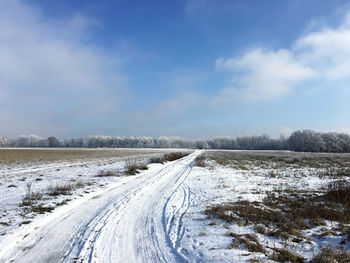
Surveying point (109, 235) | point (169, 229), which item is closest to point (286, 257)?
point (169, 229)

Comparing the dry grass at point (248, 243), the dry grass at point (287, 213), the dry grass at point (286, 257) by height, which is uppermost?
the dry grass at point (286, 257)

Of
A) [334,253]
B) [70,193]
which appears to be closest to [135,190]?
[70,193]

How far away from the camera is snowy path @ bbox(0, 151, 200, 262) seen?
4.82m

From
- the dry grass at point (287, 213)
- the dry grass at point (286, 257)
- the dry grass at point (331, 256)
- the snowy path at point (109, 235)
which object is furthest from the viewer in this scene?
the dry grass at point (287, 213)

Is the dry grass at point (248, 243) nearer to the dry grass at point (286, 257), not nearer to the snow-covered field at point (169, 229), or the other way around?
the snow-covered field at point (169, 229)

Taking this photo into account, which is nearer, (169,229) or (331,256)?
(331,256)

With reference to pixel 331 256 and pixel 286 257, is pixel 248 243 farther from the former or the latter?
pixel 331 256

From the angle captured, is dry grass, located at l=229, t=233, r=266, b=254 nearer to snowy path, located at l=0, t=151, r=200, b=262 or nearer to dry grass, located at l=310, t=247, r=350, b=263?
dry grass, located at l=310, t=247, r=350, b=263

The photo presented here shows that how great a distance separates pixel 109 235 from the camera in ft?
19.2

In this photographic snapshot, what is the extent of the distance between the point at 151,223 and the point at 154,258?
2252mm

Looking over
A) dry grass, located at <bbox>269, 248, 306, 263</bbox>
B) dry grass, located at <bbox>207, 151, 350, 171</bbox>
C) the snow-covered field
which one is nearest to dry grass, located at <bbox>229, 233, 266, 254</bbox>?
the snow-covered field

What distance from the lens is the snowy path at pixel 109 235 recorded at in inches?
190

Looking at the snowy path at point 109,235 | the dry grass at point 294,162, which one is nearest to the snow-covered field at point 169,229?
the snowy path at point 109,235

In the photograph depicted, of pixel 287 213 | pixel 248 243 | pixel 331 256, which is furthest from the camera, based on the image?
pixel 287 213
